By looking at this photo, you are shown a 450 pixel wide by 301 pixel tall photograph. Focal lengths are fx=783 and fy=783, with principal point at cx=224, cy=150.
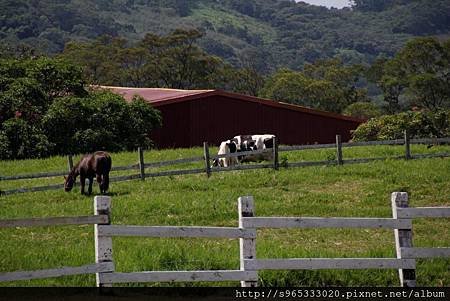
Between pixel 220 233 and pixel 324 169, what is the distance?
46.1ft

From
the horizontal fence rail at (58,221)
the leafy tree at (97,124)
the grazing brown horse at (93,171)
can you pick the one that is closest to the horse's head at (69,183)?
the grazing brown horse at (93,171)

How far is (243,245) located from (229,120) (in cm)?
2980

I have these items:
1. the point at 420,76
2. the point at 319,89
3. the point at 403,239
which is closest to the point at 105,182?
the point at 403,239

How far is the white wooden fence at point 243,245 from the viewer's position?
9.37m

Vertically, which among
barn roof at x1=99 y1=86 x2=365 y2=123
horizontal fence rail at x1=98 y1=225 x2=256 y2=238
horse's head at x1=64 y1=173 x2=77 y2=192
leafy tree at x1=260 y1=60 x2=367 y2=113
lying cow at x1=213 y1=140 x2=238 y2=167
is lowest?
horizontal fence rail at x1=98 y1=225 x2=256 y2=238

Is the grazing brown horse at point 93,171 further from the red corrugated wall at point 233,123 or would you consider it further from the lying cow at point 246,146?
the red corrugated wall at point 233,123

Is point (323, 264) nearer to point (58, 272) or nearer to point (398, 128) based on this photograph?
point (58, 272)

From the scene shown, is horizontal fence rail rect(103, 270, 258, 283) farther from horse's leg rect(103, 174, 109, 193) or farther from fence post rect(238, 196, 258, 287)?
horse's leg rect(103, 174, 109, 193)

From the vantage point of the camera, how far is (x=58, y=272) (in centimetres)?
912

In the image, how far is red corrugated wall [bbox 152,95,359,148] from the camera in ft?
126

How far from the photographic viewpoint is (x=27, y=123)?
33156mm

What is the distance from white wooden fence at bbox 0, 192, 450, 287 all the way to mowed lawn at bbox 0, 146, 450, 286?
35.5 inches

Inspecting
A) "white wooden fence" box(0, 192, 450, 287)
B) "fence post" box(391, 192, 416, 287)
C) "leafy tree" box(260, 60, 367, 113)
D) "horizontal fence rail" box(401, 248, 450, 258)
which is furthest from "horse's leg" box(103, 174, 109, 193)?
"leafy tree" box(260, 60, 367, 113)

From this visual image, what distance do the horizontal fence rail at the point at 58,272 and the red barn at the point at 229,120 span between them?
92.6ft
